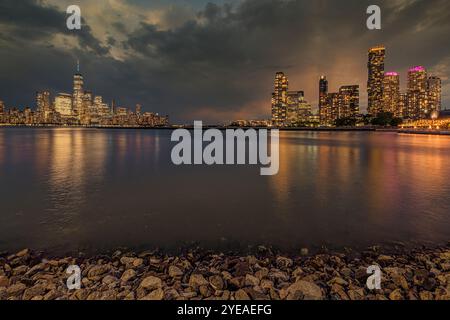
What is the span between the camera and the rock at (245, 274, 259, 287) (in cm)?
Answer: 586

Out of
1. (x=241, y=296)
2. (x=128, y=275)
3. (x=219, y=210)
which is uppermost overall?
(x=219, y=210)

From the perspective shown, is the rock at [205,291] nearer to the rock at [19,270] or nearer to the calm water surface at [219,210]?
the calm water surface at [219,210]

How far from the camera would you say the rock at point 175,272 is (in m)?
6.26

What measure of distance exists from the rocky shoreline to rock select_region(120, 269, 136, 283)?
0.02 m

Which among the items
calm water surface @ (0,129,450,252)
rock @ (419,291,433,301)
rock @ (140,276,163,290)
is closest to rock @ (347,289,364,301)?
rock @ (419,291,433,301)

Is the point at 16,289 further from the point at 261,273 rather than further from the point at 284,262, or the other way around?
the point at 284,262

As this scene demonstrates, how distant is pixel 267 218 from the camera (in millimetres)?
10867

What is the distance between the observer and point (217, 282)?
5.91 meters

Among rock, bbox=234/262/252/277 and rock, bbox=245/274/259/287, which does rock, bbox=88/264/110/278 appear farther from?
rock, bbox=245/274/259/287

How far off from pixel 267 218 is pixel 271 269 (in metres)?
4.37

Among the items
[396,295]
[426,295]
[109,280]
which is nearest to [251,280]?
[396,295]

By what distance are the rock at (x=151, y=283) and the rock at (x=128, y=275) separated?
1.67 feet

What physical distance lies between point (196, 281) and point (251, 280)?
4.55ft

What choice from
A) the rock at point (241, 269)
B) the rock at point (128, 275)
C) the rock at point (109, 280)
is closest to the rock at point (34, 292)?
the rock at point (109, 280)
